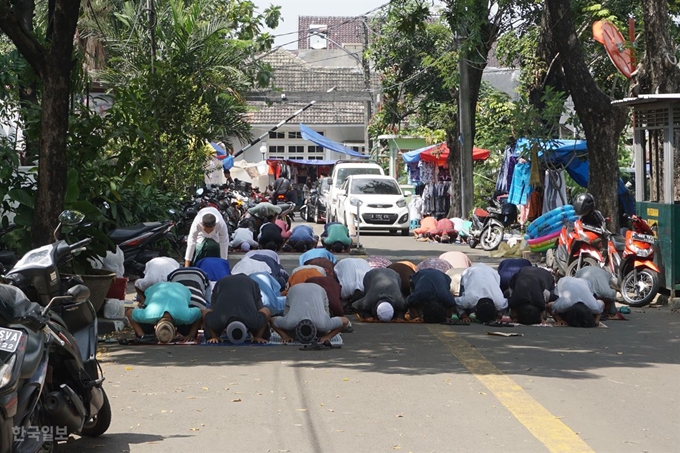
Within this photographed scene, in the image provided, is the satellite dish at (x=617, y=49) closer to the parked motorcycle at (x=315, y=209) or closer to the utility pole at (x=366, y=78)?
the parked motorcycle at (x=315, y=209)

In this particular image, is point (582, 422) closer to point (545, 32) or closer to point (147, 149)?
point (147, 149)

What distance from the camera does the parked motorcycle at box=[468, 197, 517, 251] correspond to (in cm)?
2668

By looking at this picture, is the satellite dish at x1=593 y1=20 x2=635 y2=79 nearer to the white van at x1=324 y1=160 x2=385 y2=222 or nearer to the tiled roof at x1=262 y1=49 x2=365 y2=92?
the white van at x1=324 y1=160 x2=385 y2=222

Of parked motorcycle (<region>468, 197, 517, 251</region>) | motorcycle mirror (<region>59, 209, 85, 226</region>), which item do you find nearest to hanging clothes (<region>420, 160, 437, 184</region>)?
parked motorcycle (<region>468, 197, 517, 251</region>)

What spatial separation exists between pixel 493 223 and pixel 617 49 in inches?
358

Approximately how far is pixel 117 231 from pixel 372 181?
17243 mm

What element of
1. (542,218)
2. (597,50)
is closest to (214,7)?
(597,50)

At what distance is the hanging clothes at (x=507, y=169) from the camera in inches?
1097

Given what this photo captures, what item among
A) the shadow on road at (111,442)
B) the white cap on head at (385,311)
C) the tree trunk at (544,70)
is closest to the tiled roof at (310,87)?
the tree trunk at (544,70)

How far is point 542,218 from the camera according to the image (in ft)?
72.4

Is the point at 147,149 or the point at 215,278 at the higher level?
the point at 147,149

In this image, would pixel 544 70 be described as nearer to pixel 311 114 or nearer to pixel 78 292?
pixel 78 292

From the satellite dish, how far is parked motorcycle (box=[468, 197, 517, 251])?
28.3ft

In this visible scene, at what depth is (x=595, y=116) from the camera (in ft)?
64.1
